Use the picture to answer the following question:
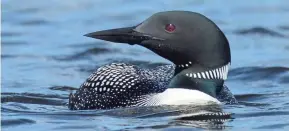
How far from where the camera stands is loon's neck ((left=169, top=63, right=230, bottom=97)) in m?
9.11

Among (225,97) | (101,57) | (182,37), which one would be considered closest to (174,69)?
(225,97)

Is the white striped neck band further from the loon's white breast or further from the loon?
the loon's white breast

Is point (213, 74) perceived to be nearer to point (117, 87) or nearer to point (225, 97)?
point (225, 97)

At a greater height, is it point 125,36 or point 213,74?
point 125,36

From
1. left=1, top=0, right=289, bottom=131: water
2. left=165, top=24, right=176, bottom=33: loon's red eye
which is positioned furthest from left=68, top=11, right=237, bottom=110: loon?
left=1, top=0, right=289, bottom=131: water

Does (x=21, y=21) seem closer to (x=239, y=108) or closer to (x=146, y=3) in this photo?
(x=146, y=3)

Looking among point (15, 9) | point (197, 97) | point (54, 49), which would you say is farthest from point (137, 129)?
point (15, 9)

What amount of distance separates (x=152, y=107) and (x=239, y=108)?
800 millimetres

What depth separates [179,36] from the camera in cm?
896

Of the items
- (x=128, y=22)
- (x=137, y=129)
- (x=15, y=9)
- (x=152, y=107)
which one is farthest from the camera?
(x=15, y=9)

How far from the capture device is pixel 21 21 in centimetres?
1546

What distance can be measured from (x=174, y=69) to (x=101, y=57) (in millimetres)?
3473

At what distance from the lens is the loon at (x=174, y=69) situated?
894 centimetres

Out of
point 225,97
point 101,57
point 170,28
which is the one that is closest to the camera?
point 170,28
